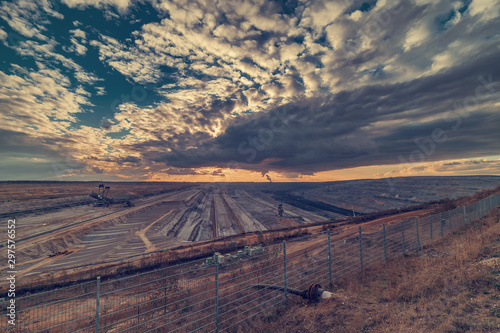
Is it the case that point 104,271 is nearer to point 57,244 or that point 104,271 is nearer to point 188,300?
point 188,300

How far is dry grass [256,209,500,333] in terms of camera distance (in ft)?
20.2

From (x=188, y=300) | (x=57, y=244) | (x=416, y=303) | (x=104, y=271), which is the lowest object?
(x=57, y=244)

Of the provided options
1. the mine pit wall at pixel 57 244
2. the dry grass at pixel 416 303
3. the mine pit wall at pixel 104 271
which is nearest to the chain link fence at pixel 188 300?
the dry grass at pixel 416 303

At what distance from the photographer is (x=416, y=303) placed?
7461 millimetres

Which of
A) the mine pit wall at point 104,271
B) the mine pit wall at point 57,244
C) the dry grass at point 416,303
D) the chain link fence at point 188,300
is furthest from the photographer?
the mine pit wall at point 57,244

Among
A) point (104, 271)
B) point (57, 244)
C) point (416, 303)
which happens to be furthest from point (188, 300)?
point (57, 244)

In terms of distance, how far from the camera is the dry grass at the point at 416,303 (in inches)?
243

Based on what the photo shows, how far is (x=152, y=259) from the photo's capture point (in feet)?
74.8

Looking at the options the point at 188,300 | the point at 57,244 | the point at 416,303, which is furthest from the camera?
the point at 57,244

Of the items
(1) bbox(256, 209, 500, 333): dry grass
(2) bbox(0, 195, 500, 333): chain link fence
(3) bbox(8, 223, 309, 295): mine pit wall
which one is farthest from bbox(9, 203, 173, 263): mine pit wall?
(1) bbox(256, 209, 500, 333): dry grass

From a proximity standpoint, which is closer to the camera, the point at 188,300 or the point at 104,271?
the point at 188,300

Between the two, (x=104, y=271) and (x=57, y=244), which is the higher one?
(x=104, y=271)

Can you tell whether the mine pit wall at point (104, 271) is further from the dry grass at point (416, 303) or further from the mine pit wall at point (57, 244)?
the dry grass at point (416, 303)

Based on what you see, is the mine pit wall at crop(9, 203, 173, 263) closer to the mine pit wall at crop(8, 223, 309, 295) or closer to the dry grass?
the mine pit wall at crop(8, 223, 309, 295)
